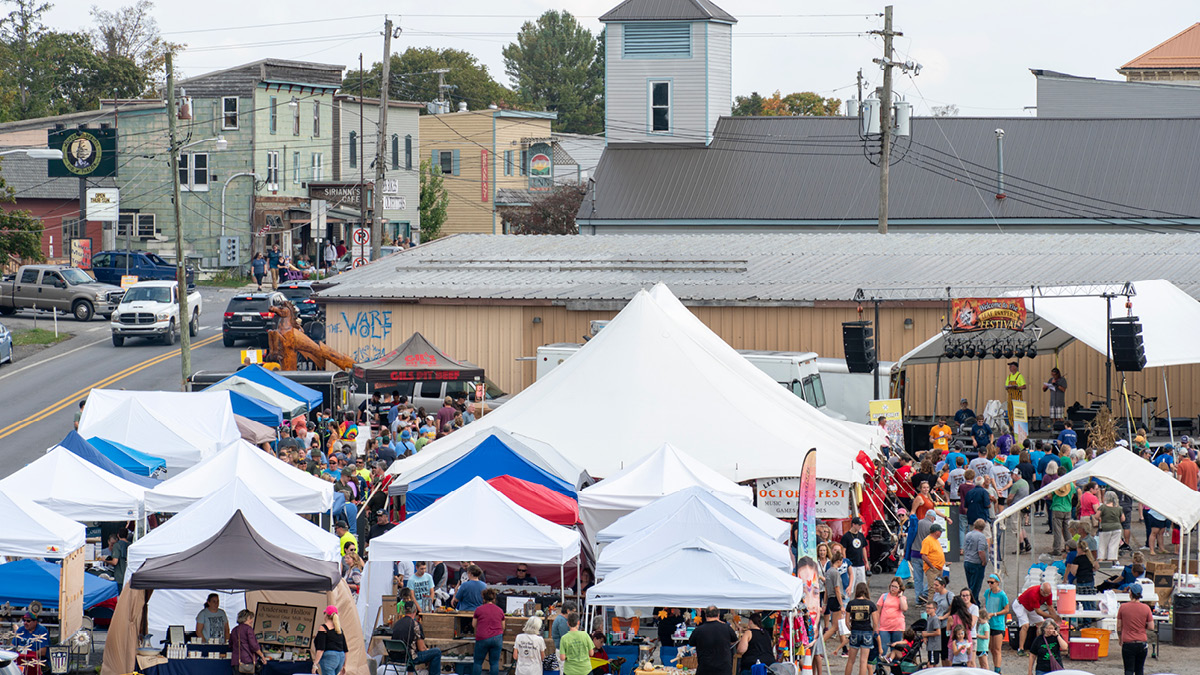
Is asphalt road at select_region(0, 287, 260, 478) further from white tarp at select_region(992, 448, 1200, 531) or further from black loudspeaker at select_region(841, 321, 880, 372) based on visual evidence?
white tarp at select_region(992, 448, 1200, 531)

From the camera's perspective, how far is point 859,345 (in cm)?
2520

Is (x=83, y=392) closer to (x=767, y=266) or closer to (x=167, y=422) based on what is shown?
(x=167, y=422)

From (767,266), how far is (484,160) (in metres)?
45.3

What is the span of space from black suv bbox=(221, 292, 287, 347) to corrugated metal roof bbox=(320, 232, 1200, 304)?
455 centimetres

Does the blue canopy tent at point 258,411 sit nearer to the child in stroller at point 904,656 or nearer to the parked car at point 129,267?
the child in stroller at point 904,656

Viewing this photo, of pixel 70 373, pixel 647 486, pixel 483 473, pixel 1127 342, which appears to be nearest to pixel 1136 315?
pixel 1127 342

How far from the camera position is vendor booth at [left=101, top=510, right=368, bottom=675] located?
1507 centimetres

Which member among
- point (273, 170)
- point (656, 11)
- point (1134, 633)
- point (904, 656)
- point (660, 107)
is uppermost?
point (656, 11)

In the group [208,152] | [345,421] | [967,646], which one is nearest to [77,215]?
[208,152]

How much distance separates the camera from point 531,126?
264 feet

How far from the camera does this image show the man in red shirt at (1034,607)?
16.6 metres

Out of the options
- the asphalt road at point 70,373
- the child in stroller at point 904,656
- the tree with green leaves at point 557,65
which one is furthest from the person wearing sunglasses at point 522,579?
the tree with green leaves at point 557,65

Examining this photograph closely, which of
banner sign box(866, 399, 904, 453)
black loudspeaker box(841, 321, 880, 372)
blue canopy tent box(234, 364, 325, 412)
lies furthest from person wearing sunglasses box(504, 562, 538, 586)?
blue canopy tent box(234, 364, 325, 412)

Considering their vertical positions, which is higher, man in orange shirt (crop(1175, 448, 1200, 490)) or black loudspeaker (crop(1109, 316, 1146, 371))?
black loudspeaker (crop(1109, 316, 1146, 371))
